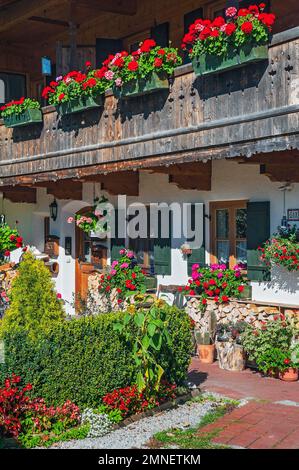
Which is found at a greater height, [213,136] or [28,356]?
[213,136]

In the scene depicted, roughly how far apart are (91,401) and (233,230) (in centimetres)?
521

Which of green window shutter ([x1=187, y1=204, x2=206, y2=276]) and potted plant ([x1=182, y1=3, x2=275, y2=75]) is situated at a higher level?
potted plant ([x1=182, y1=3, x2=275, y2=75])

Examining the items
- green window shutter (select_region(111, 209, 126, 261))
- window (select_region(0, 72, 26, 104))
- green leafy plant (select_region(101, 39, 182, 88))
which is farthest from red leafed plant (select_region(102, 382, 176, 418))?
window (select_region(0, 72, 26, 104))

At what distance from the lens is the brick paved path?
6.58m

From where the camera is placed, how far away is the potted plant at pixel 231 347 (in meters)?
9.79

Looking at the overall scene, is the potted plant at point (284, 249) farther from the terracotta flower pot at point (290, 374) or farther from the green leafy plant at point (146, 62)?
the green leafy plant at point (146, 62)

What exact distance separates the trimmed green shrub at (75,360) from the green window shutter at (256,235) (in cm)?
367

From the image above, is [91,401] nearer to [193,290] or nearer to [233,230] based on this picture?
[193,290]

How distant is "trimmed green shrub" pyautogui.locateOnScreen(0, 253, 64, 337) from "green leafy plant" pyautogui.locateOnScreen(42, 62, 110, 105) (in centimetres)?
403

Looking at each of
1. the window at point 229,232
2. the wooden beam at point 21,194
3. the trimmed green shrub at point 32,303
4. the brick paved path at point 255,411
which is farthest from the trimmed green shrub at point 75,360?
the wooden beam at point 21,194

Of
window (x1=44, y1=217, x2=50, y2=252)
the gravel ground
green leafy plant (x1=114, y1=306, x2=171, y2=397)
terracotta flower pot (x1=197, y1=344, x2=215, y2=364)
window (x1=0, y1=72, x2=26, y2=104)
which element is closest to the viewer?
the gravel ground

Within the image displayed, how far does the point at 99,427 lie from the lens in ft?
22.3

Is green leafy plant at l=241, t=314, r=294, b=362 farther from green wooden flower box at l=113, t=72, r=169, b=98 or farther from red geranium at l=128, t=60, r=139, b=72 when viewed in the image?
red geranium at l=128, t=60, r=139, b=72

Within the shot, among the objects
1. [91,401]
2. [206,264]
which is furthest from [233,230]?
[91,401]
